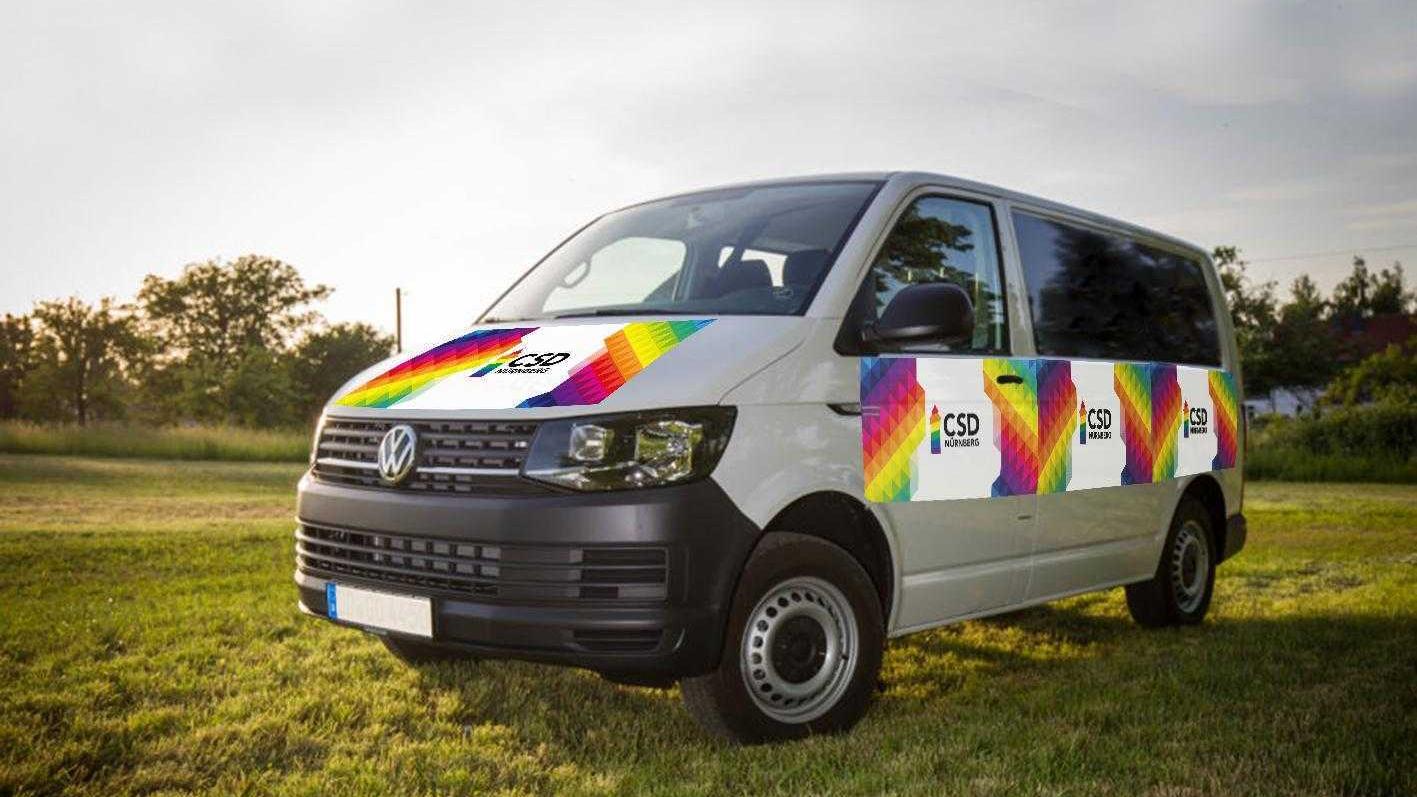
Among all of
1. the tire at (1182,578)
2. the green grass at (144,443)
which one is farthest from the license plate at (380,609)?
the green grass at (144,443)

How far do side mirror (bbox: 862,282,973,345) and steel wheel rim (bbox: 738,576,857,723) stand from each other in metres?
0.90

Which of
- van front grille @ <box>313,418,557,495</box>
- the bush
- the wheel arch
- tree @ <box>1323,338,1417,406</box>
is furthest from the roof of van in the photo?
tree @ <box>1323,338,1417,406</box>

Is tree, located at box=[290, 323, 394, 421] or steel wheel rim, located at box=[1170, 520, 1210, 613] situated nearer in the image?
steel wheel rim, located at box=[1170, 520, 1210, 613]

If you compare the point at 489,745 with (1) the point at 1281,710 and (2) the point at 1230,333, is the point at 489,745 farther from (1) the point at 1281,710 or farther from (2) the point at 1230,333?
(2) the point at 1230,333

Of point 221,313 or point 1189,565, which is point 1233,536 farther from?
point 221,313

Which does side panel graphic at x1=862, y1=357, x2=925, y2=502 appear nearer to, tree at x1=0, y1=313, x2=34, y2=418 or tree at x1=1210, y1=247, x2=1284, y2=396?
tree at x1=1210, y1=247, x2=1284, y2=396

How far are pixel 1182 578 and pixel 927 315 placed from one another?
11.1 feet

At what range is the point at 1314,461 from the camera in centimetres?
2881

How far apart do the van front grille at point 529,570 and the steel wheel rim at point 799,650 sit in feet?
1.53

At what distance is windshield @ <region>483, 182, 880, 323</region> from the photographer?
177 inches

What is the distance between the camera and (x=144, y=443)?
2875 cm

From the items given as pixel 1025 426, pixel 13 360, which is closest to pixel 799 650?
pixel 1025 426

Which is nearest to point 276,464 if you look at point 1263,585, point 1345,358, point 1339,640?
point 1263,585

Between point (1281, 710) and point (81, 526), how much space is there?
10689 millimetres
